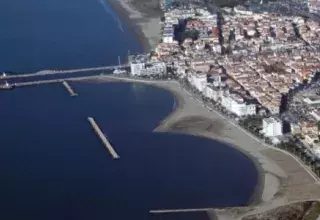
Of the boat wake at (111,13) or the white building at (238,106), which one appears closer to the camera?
the white building at (238,106)

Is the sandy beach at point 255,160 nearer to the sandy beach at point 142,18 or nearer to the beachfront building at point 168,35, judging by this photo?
the beachfront building at point 168,35

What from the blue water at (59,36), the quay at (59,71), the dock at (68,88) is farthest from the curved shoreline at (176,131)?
the blue water at (59,36)

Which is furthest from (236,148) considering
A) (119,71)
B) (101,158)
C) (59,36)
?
(59,36)

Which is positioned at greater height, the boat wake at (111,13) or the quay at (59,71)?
the boat wake at (111,13)

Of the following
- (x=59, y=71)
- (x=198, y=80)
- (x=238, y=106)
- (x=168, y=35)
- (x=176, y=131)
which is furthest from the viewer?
(x=168, y=35)

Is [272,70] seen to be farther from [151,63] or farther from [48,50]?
[48,50]

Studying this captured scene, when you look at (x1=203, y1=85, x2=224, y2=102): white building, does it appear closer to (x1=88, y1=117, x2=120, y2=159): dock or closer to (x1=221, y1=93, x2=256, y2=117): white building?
(x1=221, y1=93, x2=256, y2=117): white building

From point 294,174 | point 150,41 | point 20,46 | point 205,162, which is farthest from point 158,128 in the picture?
point 20,46

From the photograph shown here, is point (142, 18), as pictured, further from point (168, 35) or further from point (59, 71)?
point (59, 71)
